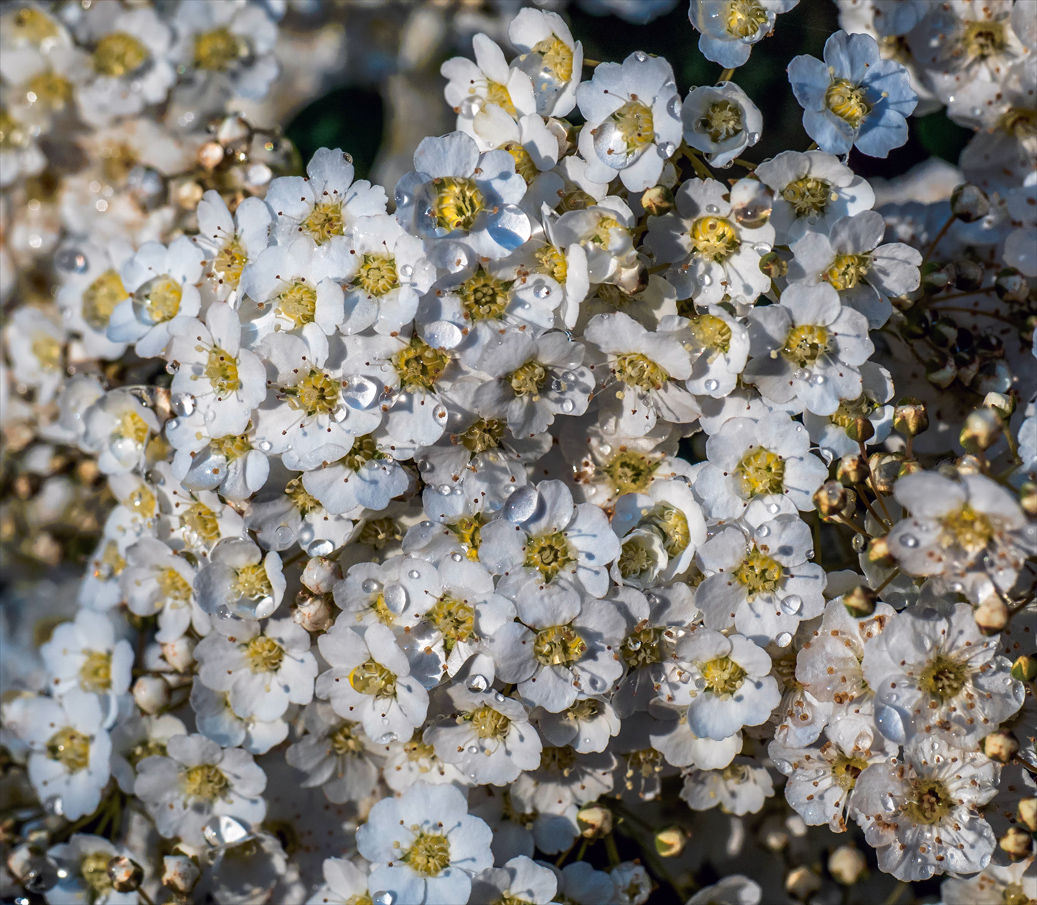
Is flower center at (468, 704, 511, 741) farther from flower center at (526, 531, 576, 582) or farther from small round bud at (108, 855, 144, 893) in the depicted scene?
small round bud at (108, 855, 144, 893)

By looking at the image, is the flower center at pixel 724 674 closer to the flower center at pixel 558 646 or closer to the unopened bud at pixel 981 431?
the flower center at pixel 558 646

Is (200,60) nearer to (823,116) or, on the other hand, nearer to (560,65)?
(560,65)

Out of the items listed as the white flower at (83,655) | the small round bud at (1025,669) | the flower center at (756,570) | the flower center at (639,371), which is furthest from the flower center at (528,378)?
the white flower at (83,655)

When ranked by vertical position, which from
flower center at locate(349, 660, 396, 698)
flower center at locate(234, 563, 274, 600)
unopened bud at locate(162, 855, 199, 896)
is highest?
flower center at locate(234, 563, 274, 600)

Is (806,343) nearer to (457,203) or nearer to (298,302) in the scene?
(457,203)

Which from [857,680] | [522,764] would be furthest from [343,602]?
[857,680]

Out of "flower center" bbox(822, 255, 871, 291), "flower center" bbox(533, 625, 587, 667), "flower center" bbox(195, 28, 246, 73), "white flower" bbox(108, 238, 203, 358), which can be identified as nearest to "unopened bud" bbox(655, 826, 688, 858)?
"flower center" bbox(533, 625, 587, 667)
